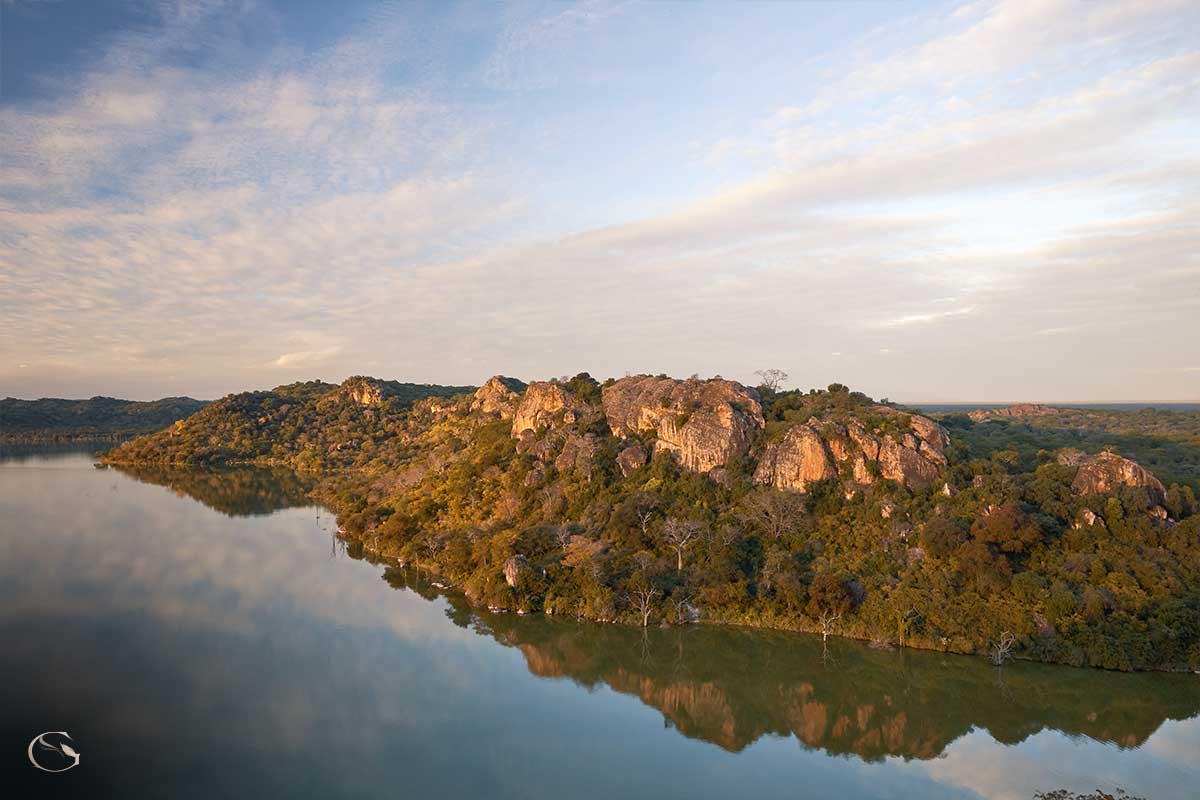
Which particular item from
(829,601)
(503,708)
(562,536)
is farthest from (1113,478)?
(503,708)

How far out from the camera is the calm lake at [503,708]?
24047 mm

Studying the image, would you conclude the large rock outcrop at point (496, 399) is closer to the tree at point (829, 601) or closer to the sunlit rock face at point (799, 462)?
the sunlit rock face at point (799, 462)

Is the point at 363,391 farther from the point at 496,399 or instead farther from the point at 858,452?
the point at 858,452

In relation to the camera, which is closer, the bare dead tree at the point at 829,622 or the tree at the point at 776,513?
the bare dead tree at the point at 829,622

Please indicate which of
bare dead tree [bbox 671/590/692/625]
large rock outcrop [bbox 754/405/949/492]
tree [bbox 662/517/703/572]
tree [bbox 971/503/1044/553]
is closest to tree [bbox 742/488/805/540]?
large rock outcrop [bbox 754/405/949/492]

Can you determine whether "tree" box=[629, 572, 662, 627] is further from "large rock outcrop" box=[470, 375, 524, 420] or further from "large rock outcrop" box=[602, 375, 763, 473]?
"large rock outcrop" box=[470, 375, 524, 420]

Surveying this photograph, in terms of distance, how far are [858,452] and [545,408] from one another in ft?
98.7

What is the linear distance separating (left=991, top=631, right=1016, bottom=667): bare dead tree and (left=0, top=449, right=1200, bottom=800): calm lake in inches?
23.3

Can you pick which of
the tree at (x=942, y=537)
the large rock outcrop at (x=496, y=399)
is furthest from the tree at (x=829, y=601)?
→ the large rock outcrop at (x=496, y=399)

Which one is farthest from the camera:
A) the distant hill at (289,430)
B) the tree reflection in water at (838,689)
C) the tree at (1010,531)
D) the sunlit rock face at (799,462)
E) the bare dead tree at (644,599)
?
the distant hill at (289,430)

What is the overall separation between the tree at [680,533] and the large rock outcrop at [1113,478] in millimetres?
23758

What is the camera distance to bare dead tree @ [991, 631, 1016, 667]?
110 feet

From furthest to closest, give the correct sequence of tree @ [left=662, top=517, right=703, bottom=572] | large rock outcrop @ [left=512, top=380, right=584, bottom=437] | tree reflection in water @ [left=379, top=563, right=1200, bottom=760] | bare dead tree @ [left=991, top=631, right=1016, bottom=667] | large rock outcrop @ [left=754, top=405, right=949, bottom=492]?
large rock outcrop @ [left=512, top=380, right=584, bottom=437]
large rock outcrop @ [left=754, top=405, right=949, bottom=492]
tree @ [left=662, top=517, right=703, bottom=572]
bare dead tree @ [left=991, top=631, right=1016, bottom=667]
tree reflection in water @ [left=379, top=563, right=1200, bottom=760]

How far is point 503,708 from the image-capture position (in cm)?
3005
